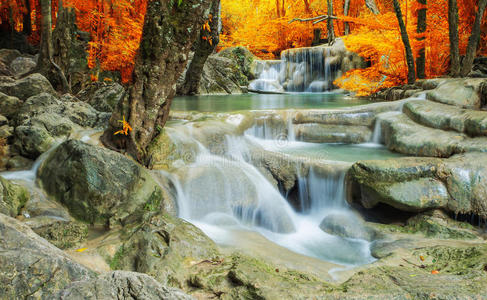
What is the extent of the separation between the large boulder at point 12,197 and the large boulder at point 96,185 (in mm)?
357

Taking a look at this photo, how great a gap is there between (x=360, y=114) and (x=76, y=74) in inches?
314

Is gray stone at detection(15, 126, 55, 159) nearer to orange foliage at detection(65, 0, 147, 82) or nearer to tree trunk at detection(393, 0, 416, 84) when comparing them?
orange foliage at detection(65, 0, 147, 82)

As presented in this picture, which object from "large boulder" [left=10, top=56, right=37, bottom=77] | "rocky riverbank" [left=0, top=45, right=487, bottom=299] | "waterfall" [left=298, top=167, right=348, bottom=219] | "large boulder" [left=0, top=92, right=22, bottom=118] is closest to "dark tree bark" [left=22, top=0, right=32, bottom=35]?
"large boulder" [left=10, top=56, right=37, bottom=77]

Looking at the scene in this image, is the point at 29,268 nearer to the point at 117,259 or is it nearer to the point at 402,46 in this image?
the point at 117,259

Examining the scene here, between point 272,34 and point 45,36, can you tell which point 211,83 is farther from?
point 272,34

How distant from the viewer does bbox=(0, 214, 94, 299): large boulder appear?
4.49 ft

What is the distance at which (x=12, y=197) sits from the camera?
3.43 m

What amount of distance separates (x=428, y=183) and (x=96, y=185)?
4426 millimetres

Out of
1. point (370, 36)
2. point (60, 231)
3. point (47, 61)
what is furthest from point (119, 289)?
point (370, 36)

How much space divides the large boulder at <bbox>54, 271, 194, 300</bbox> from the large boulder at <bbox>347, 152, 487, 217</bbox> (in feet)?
12.0

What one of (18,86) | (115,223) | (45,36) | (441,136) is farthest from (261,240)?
(45,36)

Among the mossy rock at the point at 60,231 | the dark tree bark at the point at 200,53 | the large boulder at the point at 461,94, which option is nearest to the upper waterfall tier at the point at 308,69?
the dark tree bark at the point at 200,53

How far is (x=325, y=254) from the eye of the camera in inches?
162

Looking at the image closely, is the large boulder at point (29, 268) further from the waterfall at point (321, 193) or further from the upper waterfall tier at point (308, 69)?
the upper waterfall tier at point (308, 69)
